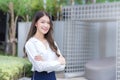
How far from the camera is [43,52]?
2436mm

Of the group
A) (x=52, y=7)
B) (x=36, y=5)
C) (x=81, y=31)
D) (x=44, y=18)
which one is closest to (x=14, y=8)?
(x=36, y=5)

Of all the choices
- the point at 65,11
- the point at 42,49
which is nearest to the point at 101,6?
the point at 65,11

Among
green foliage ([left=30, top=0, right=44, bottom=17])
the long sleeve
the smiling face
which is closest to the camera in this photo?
the long sleeve

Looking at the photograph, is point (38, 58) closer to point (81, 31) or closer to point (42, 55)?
point (42, 55)

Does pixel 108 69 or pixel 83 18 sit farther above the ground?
pixel 83 18

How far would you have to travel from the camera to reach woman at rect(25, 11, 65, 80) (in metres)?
2.42

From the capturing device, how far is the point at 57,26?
10.8 meters

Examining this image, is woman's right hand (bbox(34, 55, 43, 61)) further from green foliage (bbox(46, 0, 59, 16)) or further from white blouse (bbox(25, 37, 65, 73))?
green foliage (bbox(46, 0, 59, 16))

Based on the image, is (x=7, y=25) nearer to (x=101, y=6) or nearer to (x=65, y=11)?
(x=65, y=11)

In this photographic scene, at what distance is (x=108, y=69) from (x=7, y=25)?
352 inches

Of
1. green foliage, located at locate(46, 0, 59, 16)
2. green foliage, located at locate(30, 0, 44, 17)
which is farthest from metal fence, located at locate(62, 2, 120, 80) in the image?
green foliage, located at locate(30, 0, 44, 17)

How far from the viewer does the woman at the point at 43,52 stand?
2416mm

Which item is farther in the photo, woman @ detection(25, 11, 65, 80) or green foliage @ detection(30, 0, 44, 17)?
green foliage @ detection(30, 0, 44, 17)

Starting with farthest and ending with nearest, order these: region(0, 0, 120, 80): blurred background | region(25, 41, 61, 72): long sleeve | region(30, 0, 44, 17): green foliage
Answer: region(30, 0, 44, 17): green foliage, region(0, 0, 120, 80): blurred background, region(25, 41, 61, 72): long sleeve
